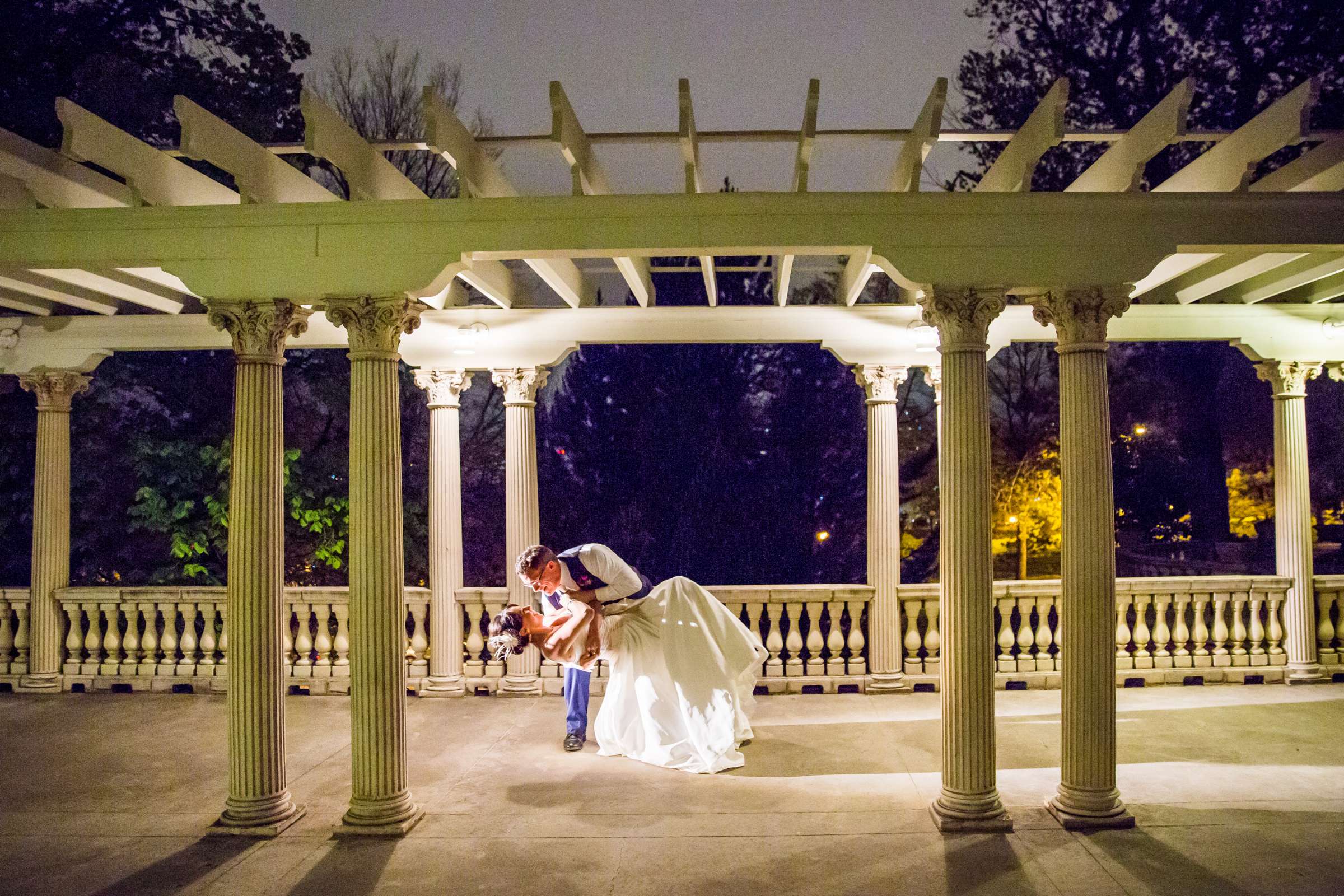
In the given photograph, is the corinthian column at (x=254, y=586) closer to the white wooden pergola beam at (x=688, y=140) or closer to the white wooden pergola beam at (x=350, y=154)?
the white wooden pergola beam at (x=350, y=154)

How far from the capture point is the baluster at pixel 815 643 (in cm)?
952

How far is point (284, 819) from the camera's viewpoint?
591cm

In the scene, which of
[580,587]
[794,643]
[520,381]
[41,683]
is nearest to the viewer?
[580,587]

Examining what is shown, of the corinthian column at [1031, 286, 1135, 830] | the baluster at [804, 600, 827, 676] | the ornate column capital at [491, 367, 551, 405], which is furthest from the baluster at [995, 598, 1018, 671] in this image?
the ornate column capital at [491, 367, 551, 405]

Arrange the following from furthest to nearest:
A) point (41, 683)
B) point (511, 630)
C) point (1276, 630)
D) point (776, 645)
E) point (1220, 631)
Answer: point (41, 683)
point (1276, 630)
point (1220, 631)
point (776, 645)
point (511, 630)

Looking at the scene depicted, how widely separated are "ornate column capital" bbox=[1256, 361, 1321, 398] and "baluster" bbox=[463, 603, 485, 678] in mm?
8737

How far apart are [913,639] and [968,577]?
4182 millimetres

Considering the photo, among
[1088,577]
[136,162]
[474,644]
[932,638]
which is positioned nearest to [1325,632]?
[932,638]

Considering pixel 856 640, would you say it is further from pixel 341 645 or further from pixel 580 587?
pixel 341 645

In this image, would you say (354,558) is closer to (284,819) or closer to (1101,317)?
(284,819)

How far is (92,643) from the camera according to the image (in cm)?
995

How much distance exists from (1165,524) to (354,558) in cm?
2010

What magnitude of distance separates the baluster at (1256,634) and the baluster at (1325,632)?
599mm

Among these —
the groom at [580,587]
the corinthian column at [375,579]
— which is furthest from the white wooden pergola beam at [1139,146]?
the corinthian column at [375,579]
